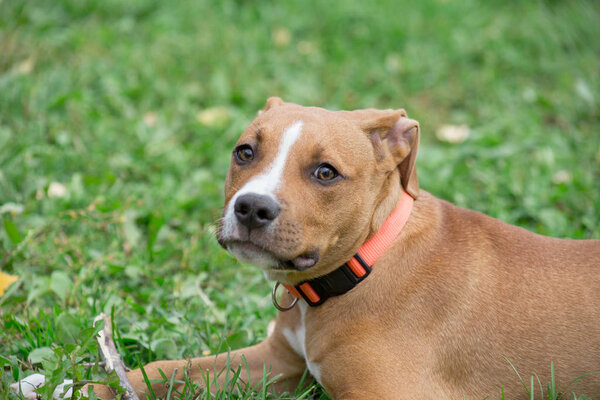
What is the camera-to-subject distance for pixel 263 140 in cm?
348

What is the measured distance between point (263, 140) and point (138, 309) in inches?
59.7

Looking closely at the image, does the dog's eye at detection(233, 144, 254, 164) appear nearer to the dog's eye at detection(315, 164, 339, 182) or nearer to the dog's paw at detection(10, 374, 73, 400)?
the dog's eye at detection(315, 164, 339, 182)

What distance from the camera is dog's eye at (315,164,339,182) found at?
134 inches

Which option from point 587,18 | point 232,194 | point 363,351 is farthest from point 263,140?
point 587,18

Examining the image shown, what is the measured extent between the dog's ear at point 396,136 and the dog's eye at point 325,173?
1.15ft

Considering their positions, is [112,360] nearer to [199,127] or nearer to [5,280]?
[5,280]

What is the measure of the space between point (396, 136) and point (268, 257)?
3.46 ft

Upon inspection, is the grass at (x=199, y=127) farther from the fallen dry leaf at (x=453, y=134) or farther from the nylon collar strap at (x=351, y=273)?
the nylon collar strap at (x=351, y=273)

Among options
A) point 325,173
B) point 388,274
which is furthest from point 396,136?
point 388,274

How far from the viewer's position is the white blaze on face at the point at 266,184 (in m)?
3.24

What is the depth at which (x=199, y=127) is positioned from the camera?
6559mm

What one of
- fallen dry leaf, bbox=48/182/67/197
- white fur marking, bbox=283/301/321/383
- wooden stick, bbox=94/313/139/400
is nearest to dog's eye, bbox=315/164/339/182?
white fur marking, bbox=283/301/321/383

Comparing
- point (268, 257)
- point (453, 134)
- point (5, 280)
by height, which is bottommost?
point (453, 134)

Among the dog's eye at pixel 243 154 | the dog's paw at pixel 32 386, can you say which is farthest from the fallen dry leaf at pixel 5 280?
the dog's eye at pixel 243 154
